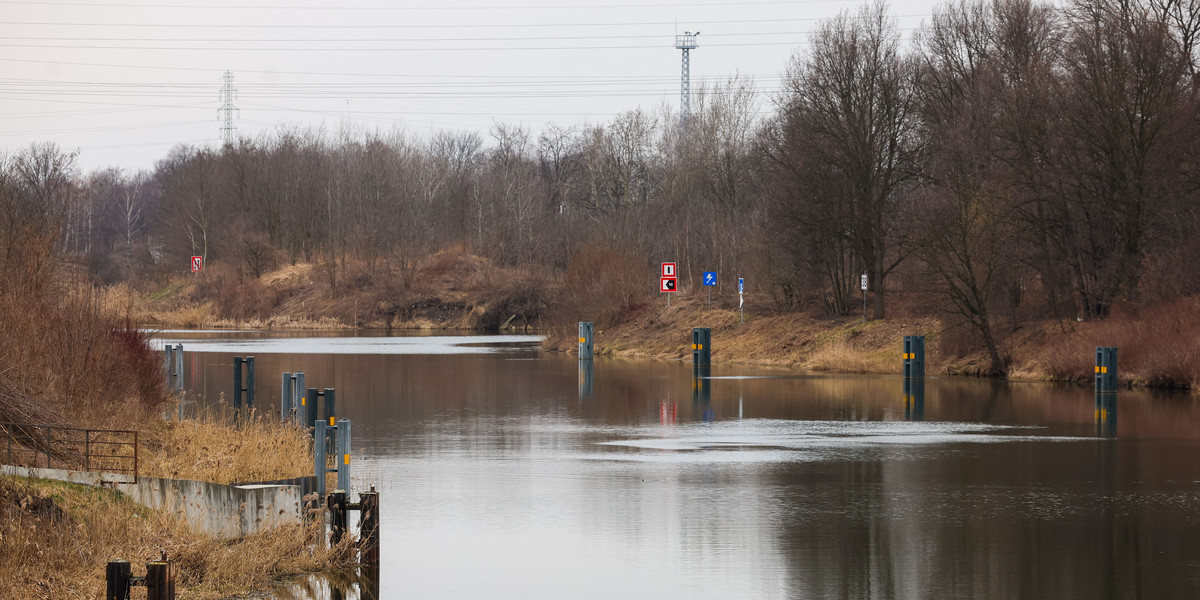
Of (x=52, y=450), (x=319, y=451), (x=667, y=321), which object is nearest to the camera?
(x=52, y=450)

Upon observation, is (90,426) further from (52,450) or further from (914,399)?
(914,399)

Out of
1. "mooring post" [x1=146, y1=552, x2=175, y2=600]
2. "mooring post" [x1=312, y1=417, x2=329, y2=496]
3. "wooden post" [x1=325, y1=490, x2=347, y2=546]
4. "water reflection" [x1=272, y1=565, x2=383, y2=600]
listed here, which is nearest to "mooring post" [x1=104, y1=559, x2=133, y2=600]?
"mooring post" [x1=146, y1=552, x2=175, y2=600]

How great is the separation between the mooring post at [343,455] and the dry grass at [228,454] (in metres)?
0.90

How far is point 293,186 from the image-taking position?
10869 cm

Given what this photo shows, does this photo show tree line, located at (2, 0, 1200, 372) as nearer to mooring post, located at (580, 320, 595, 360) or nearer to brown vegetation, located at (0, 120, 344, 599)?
brown vegetation, located at (0, 120, 344, 599)

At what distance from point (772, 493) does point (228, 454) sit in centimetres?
650

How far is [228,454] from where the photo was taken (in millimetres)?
15719

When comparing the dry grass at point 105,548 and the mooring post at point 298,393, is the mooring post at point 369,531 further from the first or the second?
the mooring post at point 298,393

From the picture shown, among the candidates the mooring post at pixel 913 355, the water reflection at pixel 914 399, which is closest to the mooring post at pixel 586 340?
the mooring post at pixel 913 355

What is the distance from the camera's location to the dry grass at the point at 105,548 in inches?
420

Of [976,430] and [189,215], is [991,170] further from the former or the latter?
[189,215]

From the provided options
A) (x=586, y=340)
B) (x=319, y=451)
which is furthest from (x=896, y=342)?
(x=319, y=451)

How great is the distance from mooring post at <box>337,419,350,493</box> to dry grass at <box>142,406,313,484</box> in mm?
900

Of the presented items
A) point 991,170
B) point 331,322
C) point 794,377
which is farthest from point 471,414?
point 331,322
